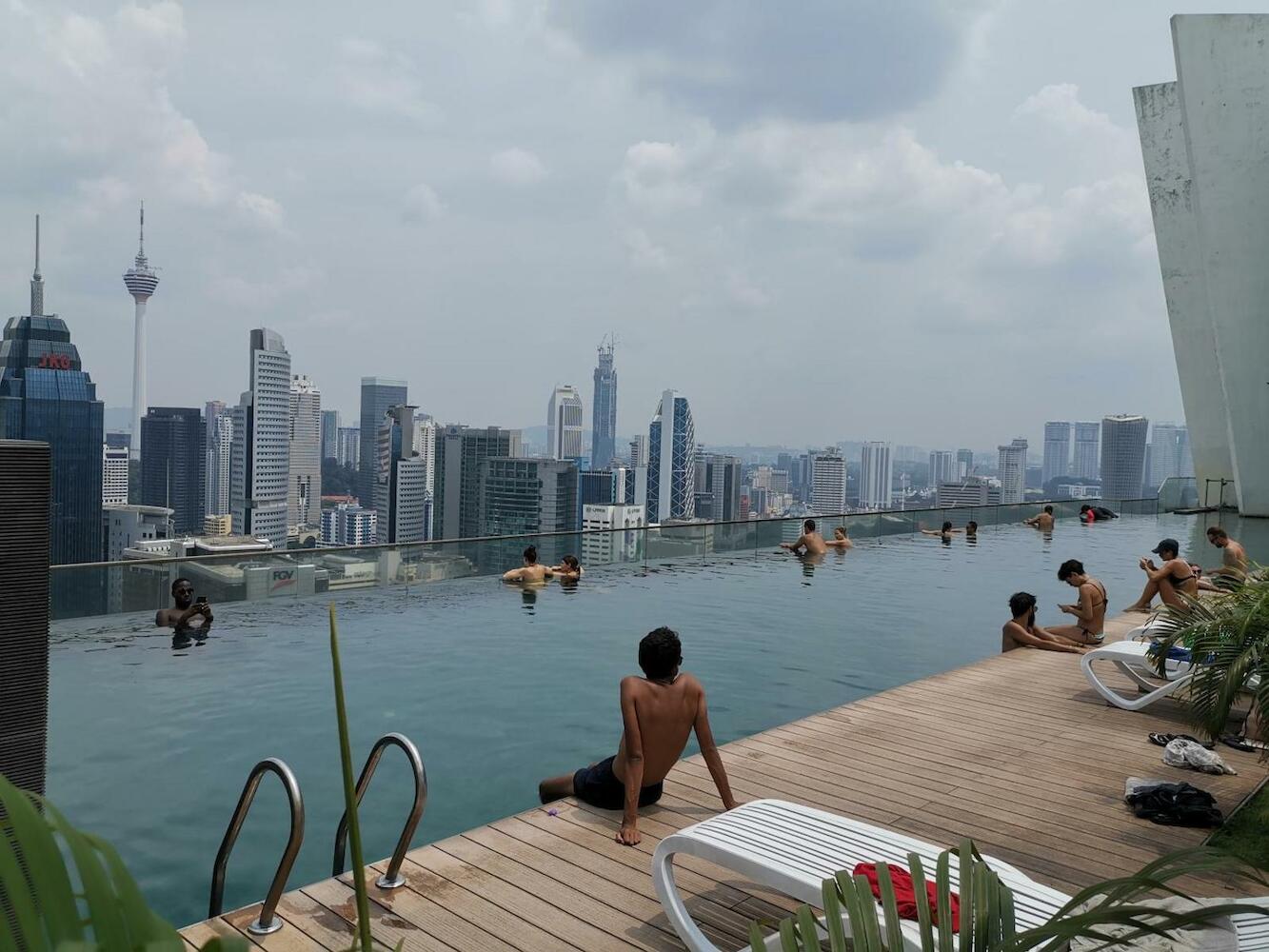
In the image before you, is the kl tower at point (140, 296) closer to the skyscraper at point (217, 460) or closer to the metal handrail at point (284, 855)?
the skyscraper at point (217, 460)

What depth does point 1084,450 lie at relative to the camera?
128m

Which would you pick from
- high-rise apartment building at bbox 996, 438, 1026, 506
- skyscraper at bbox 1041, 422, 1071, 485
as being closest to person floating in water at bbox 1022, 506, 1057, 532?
high-rise apartment building at bbox 996, 438, 1026, 506

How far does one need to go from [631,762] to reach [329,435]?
558 feet

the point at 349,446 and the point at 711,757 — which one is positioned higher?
the point at 349,446

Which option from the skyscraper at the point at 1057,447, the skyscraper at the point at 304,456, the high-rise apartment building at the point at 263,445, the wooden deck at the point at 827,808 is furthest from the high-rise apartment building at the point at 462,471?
the skyscraper at the point at 1057,447

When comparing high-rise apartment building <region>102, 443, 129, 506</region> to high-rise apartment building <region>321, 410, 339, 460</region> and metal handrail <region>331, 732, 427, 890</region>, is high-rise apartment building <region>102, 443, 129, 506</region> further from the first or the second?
metal handrail <region>331, 732, 427, 890</region>

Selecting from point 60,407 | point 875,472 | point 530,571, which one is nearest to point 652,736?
point 530,571

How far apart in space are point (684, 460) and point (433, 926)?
401 feet

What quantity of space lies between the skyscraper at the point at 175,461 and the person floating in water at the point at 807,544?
96965 mm

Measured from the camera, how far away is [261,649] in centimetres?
995

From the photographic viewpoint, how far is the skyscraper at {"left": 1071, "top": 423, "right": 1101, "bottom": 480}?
121250 mm

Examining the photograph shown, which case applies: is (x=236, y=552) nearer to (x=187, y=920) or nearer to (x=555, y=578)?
(x=555, y=578)

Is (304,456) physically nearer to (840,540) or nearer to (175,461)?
(175,461)

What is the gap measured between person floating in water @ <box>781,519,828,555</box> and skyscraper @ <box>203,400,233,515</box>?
9476 centimetres
